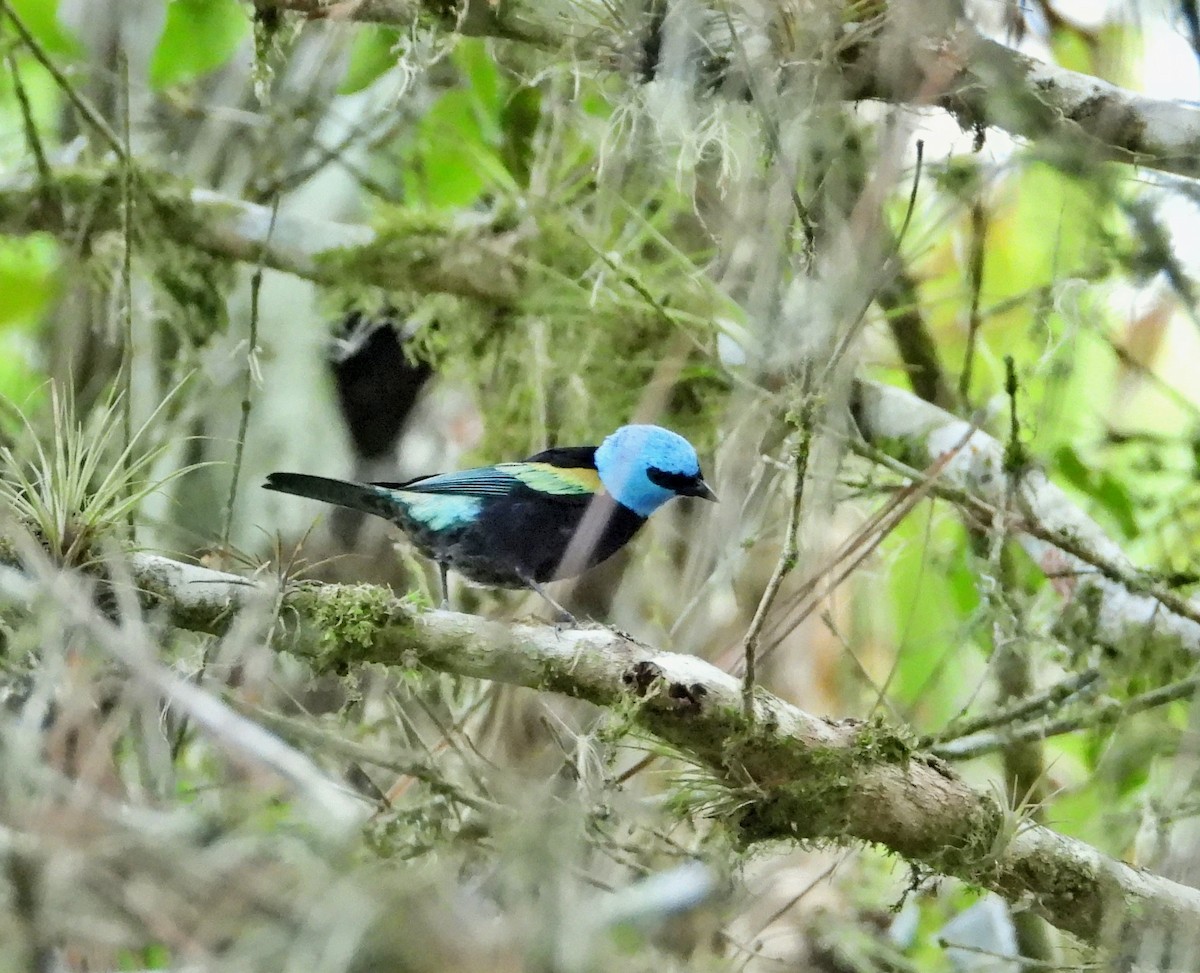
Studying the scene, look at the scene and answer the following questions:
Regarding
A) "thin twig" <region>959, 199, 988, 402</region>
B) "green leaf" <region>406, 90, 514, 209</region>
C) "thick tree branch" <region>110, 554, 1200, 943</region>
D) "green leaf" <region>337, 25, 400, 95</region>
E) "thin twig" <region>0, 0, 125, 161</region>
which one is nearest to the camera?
"thick tree branch" <region>110, 554, 1200, 943</region>

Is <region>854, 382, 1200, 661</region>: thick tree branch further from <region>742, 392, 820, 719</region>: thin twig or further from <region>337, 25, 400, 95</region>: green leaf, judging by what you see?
<region>337, 25, 400, 95</region>: green leaf

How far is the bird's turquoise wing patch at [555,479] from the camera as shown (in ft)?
11.1

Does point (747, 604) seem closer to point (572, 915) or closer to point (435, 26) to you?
point (435, 26)

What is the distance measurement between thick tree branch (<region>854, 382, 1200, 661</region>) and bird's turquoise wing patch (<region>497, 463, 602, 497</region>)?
0.90 m

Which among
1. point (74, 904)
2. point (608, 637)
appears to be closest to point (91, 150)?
point (608, 637)

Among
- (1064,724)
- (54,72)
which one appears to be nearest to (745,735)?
(1064,724)

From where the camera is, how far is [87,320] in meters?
4.22

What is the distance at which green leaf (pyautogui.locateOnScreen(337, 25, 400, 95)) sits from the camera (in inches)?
146

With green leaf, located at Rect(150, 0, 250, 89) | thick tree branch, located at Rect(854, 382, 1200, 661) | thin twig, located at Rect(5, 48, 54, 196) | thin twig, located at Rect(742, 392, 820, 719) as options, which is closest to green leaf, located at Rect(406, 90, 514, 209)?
green leaf, located at Rect(150, 0, 250, 89)

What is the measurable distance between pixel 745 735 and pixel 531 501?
1.31m

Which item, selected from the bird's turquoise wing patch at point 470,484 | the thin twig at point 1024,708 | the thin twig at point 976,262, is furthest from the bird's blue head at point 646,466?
the thin twig at point 1024,708

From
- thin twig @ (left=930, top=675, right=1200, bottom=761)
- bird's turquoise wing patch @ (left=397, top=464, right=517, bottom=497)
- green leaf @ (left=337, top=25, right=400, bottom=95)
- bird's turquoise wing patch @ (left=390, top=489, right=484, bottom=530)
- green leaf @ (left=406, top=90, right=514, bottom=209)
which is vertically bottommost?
thin twig @ (left=930, top=675, right=1200, bottom=761)

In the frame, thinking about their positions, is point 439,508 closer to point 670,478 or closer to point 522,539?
point 522,539

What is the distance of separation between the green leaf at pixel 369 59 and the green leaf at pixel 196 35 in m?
0.41
